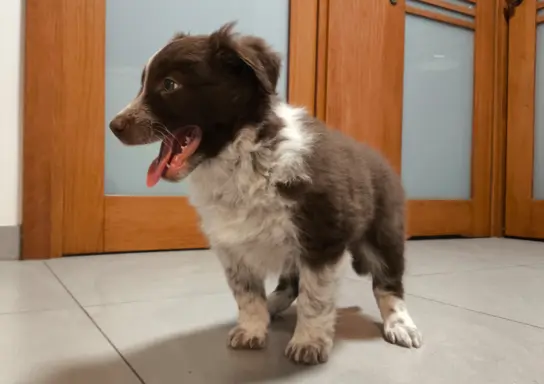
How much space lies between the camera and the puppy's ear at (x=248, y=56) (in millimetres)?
1240

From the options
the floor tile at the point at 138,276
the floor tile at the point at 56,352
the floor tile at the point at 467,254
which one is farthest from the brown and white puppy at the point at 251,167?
the floor tile at the point at 467,254

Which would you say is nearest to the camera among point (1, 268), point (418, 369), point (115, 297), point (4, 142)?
point (418, 369)

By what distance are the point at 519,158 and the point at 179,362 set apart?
3317 millimetres

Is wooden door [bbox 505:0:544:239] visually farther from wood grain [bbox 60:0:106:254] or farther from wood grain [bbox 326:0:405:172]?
wood grain [bbox 60:0:106:254]

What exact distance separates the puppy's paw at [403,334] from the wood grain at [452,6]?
277cm

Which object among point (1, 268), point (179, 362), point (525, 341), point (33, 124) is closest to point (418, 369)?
point (525, 341)

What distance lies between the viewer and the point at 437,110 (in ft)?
12.5

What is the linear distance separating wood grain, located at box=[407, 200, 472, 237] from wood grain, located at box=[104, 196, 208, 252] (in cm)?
141

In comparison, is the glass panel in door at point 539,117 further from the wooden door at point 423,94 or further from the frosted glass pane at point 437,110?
the frosted glass pane at point 437,110

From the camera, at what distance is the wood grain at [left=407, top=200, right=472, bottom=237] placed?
3.64m

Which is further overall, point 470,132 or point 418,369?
point 470,132

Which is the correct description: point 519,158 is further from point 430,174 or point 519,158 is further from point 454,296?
point 454,296

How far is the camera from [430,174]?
380 cm

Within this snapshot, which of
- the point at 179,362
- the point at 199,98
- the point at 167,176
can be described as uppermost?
the point at 199,98
